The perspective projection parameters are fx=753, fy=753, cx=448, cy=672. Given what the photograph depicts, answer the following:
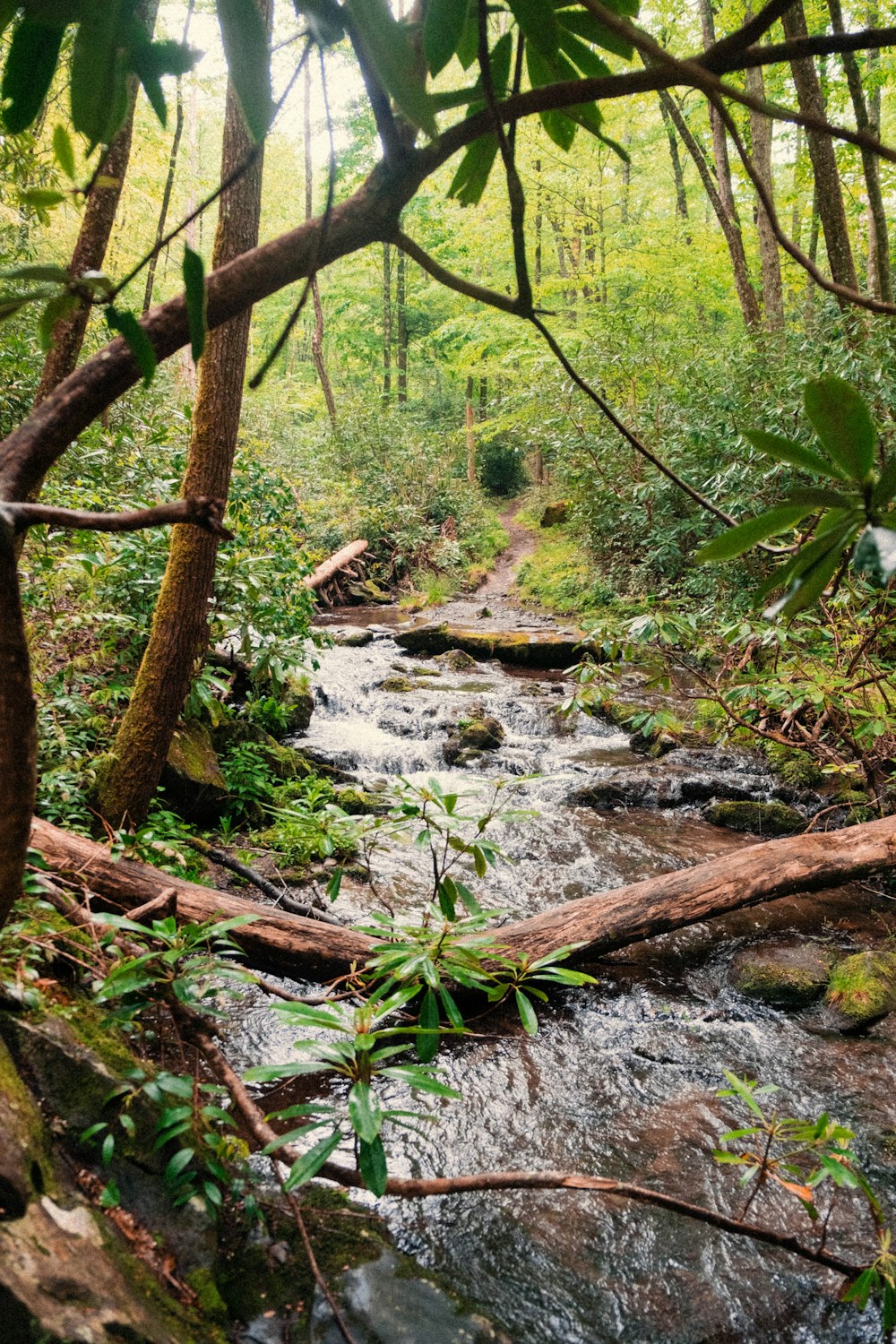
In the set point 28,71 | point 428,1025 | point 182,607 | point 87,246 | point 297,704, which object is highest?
point 87,246

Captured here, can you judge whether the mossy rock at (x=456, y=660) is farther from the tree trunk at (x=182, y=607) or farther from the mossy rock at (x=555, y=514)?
the mossy rock at (x=555, y=514)

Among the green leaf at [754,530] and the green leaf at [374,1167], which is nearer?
the green leaf at [754,530]

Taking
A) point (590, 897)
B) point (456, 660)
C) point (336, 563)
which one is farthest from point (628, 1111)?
point (336, 563)

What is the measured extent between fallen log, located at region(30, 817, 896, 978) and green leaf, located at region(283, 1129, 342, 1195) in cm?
104

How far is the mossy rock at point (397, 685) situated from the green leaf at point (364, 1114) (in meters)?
6.84

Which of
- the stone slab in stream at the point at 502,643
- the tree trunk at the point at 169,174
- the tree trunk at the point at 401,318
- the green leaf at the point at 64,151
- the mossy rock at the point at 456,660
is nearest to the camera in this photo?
the green leaf at the point at 64,151

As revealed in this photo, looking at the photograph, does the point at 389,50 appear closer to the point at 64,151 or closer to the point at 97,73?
the point at 97,73

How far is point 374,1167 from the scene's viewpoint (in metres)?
1.47

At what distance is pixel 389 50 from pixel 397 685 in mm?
7880

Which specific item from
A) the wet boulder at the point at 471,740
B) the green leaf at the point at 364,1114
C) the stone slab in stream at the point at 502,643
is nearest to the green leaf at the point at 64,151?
the green leaf at the point at 364,1114

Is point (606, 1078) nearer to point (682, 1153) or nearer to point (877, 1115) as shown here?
point (682, 1153)

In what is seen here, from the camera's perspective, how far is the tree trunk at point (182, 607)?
372cm

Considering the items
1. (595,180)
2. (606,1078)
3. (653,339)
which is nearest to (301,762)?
(606,1078)

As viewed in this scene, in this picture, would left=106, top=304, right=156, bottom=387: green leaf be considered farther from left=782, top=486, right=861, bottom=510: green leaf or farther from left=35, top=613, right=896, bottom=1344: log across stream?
left=35, top=613, right=896, bottom=1344: log across stream
